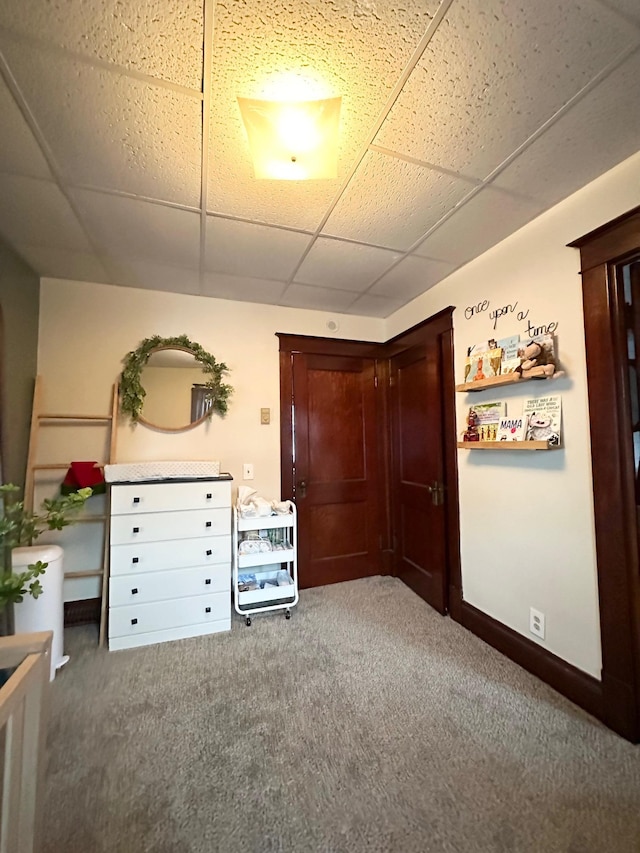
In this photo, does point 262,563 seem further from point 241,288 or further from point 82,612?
point 241,288

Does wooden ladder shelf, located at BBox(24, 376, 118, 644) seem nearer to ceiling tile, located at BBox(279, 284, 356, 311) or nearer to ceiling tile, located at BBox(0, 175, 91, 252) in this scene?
A: ceiling tile, located at BBox(0, 175, 91, 252)

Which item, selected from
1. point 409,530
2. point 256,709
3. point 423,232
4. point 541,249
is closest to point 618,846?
point 256,709

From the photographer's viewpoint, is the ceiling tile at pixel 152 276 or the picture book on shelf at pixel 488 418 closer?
the picture book on shelf at pixel 488 418

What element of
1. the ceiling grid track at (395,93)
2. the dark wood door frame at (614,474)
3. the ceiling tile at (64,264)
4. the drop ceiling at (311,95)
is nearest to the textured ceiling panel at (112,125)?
the drop ceiling at (311,95)

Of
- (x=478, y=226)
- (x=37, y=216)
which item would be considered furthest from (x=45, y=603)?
(x=478, y=226)

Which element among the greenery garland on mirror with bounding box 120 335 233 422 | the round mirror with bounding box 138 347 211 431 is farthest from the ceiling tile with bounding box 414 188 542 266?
the round mirror with bounding box 138 347 211 431

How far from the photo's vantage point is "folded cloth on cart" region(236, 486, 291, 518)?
2.42 metres

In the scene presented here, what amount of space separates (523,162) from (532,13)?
0.55 metres

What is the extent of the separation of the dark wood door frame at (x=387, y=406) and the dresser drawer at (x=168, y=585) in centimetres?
84

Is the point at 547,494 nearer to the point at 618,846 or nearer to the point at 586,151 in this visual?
the point at 618,846

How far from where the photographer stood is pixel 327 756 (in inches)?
50.9

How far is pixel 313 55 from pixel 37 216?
1.60m

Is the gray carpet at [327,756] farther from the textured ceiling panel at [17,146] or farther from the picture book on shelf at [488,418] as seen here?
the textured ceiling panel at [17,146]

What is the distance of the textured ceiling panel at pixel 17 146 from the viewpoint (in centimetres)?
114
